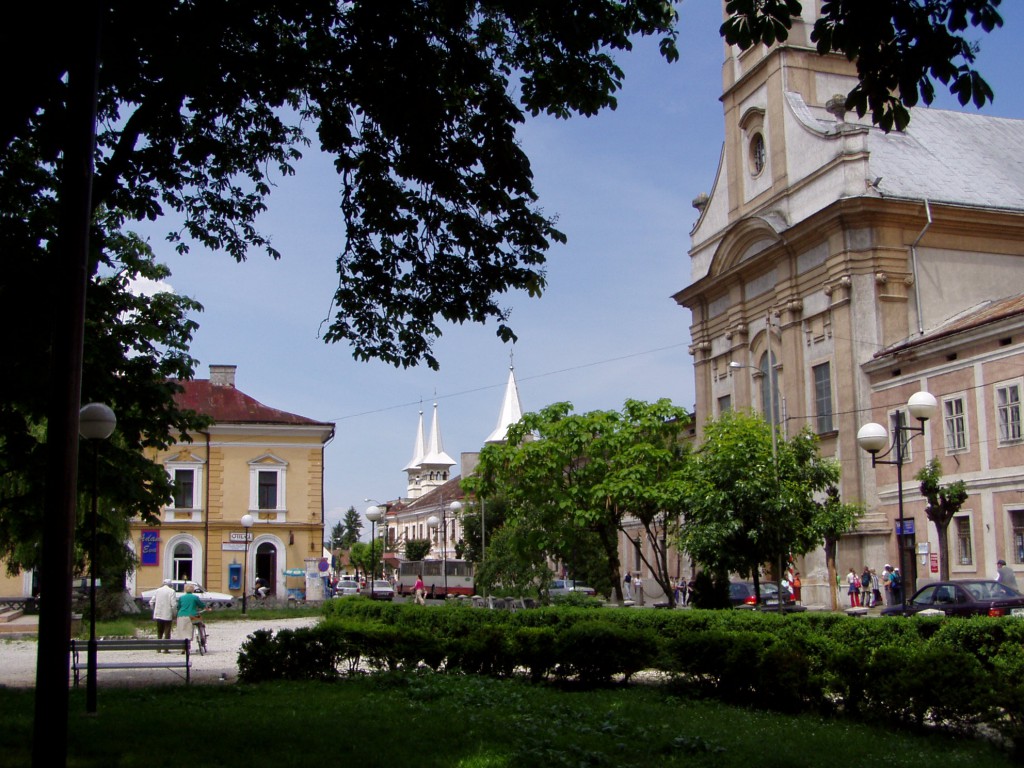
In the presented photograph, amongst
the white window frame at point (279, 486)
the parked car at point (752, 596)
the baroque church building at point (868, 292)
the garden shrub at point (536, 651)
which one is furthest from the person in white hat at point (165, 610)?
the white window frame at point (279, 486)

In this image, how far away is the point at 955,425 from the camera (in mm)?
35844

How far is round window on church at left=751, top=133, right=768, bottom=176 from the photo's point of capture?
50138 millimetres

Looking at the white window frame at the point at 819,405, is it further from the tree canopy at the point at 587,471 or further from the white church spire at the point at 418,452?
the white church spire at the point at 418,452

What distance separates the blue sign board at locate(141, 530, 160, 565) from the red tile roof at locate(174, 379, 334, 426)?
6366 mm

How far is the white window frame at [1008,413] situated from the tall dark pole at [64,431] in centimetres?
3172

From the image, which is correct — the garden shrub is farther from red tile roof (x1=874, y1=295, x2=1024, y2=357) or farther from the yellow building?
the yellow building

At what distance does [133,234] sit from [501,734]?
11543 millimetres

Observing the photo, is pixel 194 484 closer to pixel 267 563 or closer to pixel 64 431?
pixel 267 563

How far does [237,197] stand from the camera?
1505 cm

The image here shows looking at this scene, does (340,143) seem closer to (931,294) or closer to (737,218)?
(931,294)

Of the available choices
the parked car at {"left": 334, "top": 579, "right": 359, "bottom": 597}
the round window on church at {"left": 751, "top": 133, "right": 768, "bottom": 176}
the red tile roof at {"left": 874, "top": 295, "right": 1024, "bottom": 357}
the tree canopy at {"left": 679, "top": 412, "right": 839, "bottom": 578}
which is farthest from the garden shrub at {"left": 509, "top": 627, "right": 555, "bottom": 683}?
the parked car at {"left": 334, "top": 579, "right": 359, "bottom": 597}

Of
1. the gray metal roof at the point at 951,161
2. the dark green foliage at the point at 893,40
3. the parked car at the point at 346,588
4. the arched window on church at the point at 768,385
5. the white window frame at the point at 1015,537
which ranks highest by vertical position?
the gray metal roof at the point at 951,161

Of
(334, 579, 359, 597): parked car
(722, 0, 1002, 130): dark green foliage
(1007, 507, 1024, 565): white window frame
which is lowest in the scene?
(334, 579, 359, 597): parked car

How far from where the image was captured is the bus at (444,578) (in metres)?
68.3
